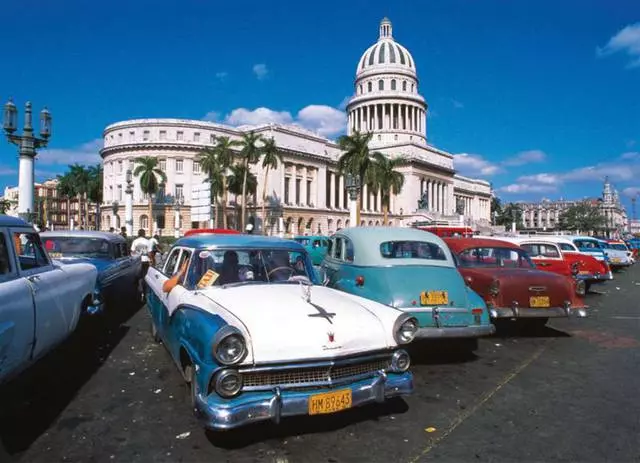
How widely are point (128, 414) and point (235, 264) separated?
184cm

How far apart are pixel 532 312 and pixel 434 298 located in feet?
7.56

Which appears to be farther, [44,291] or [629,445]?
[44,291]

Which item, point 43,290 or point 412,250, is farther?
point 412,250

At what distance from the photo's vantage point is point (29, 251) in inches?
206

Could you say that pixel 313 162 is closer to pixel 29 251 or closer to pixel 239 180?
pixel 239 180

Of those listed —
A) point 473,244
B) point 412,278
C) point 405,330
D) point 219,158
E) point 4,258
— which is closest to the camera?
point 405,330

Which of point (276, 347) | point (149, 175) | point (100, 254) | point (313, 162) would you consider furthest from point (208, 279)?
point (313, 162)

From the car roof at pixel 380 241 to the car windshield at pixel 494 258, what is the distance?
1.53m

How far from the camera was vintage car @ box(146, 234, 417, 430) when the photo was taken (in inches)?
137

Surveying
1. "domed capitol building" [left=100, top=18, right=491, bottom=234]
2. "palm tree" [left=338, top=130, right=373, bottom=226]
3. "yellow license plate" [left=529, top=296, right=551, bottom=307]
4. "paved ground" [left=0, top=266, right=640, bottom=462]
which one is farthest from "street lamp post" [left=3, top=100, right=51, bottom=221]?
"palm tree" [left=338, top=130, right=373, bottom=226]

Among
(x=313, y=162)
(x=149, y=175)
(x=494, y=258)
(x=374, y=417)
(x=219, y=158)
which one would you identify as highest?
(x=313, y=162)

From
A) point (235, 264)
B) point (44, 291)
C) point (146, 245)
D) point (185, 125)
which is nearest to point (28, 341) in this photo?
point (44, 291)

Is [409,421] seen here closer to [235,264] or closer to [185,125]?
[235,264]

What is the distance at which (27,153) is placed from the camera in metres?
18.4
